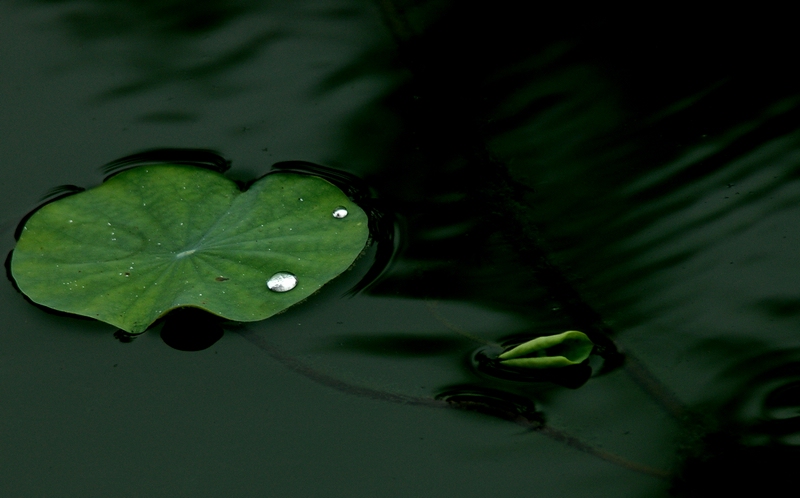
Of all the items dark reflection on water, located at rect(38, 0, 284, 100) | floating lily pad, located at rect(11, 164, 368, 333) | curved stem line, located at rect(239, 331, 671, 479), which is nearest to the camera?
curved stem line, located at rect(239, 331, 671, 479)

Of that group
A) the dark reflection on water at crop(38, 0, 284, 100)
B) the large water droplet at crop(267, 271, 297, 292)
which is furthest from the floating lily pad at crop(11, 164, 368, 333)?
the dark reflection on water at crop(38, 0, 284, 100)

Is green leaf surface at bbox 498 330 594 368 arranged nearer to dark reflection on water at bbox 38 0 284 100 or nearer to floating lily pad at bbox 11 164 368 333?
floating lily pad at bbox 11 164 368 333

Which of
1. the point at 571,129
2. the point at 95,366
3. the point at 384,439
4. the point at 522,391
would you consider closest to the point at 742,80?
the point at 571,129

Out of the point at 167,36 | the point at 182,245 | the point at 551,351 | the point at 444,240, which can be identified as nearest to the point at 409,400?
the point at 551,351

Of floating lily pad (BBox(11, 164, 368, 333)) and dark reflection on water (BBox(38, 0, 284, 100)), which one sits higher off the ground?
dark reflection on water (BBox(38, 0, 284, 100))

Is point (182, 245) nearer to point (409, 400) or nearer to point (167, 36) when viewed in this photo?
point (409, 400)

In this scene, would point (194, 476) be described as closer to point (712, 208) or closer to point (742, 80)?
point (712, 208)

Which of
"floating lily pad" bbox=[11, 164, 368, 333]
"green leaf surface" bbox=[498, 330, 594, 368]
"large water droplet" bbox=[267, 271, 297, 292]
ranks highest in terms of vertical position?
"floating lily pad" bbox=[11, 164, 368, 333]
